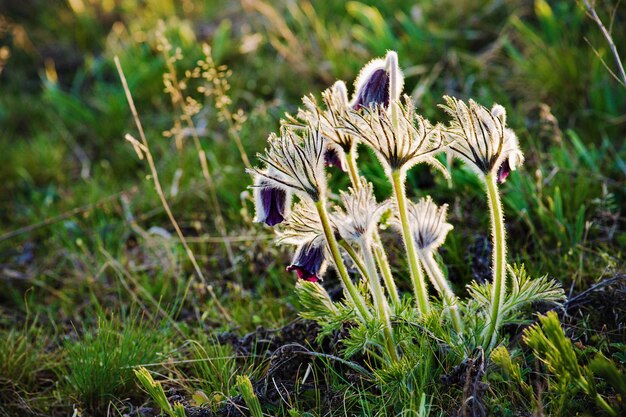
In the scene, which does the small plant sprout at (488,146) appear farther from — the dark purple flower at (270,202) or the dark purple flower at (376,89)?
the dark purple flower at (270,202)

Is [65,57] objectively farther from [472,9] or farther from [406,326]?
[406,326]

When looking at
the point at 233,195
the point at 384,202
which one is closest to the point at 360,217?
the point at 384,202

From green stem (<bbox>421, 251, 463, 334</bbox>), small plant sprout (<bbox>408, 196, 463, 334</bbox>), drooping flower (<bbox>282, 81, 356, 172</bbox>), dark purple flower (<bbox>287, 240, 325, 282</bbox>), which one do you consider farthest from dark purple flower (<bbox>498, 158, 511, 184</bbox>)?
dark purple flower (<bbox>287, 240, 325, 282</bbox>)

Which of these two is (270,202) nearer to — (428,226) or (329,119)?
(329,119)

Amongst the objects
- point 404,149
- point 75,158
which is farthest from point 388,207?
point 75,158

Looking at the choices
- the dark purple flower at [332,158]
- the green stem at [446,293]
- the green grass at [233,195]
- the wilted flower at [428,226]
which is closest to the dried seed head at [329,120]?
the dark purple flower at [332,158]

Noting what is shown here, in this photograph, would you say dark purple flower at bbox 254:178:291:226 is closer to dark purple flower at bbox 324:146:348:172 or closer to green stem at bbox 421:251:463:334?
dark purple flower at bbox 324:146:348:172
